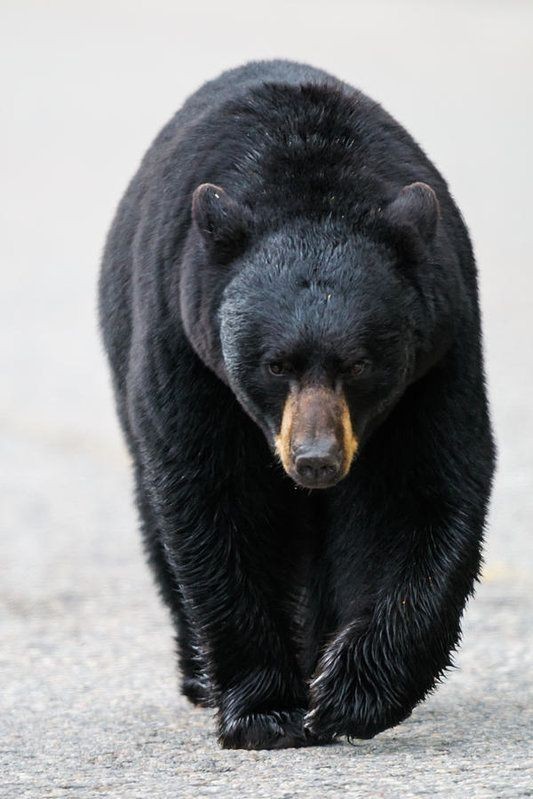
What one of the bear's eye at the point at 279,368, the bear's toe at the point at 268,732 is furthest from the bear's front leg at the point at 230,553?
the bear's eye at the point at 279,368

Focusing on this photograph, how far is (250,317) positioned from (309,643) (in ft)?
5.18

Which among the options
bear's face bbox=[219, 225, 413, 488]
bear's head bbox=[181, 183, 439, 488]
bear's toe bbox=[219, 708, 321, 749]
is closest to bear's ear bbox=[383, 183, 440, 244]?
bear's head bbox=[181, 183, 439, 488]

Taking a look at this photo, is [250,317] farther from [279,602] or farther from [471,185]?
[471,185]

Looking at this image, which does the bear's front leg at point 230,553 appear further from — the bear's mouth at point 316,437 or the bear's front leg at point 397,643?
the bear's mouth at point 316,437

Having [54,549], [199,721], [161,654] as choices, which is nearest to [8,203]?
[54,549]

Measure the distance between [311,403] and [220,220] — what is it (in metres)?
0.70

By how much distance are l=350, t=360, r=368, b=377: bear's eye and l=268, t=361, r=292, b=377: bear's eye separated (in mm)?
192

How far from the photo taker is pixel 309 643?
266 inches

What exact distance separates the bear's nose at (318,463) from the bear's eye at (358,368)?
0.94ft

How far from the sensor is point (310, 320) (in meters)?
5.57

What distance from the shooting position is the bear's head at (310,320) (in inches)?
219

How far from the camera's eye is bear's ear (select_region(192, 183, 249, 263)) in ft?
19.0

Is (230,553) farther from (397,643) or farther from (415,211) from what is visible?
(415,211)

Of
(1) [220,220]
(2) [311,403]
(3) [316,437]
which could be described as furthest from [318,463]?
(1) [220,220]
